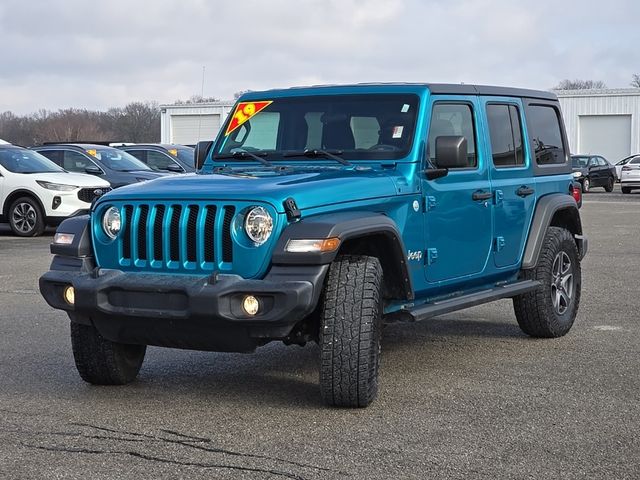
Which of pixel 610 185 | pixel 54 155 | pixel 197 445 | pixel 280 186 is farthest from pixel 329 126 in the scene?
pixel 610 185

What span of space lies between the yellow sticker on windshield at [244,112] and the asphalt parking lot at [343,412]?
1642 mm

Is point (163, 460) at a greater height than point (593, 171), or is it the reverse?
point (593, 171)

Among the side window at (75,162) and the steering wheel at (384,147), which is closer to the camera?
the steering wheel at (384,147)

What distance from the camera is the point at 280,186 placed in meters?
5.88

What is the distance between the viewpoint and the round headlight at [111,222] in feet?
20.0

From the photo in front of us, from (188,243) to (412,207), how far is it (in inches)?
60.1

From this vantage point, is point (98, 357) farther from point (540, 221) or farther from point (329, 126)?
point (540, 221)

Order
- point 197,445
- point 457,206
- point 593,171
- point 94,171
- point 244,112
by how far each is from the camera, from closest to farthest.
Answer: point 197,445, point 457,206, point 244,112, point 94,171, point 593,171

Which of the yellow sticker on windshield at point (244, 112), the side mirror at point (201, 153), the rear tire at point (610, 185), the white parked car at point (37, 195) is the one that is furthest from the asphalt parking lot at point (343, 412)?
the rear tire at point (610, 185)

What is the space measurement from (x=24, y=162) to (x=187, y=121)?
45.8 meters

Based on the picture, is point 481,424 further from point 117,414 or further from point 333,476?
point 117,414

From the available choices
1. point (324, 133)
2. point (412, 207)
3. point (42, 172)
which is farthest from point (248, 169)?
point (42, 172)

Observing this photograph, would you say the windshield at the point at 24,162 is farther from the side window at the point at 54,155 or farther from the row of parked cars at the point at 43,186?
the side window at the point at 54,155

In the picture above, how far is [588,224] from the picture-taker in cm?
2167
